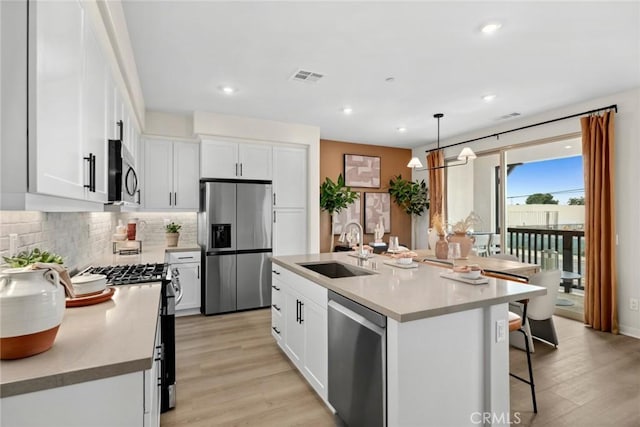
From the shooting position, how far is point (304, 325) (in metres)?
2.48

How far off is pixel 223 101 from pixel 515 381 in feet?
13.5

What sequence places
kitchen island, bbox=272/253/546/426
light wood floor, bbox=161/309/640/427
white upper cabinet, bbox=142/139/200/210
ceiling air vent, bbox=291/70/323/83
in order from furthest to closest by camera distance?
white upper cabinet, bbox=142/139/200/210 → ceiling air vent, bbox=291/70/323/83 → light wood floor, bbox=161/309/640/427 → kitchen island, bbox=272/253/546/426

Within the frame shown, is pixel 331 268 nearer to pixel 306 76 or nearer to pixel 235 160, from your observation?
pixel 306 76

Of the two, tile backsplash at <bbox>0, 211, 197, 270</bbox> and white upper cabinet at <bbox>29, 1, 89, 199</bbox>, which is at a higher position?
white upper cabinet at <bbox>29, 1, 89, 199</bbox>

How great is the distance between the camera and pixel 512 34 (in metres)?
2.48

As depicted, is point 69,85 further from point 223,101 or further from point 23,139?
point 223,101

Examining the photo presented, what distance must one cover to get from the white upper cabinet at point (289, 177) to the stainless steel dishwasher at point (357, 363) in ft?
9.89

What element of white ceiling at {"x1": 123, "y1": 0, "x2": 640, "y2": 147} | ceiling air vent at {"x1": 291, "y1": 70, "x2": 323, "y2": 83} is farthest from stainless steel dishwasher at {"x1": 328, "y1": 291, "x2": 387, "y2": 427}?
ceiling air vent at {"x1": 291, "y1": 70, "x2": 323, "y2": 83}

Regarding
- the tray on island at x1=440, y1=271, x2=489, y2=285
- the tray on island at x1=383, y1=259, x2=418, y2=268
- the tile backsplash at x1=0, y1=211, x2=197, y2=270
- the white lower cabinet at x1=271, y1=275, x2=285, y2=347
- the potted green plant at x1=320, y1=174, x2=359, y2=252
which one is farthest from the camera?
the potted green plant at x1=320, y1=174, x2=359, y2=252

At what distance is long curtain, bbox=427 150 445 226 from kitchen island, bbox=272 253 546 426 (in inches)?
159

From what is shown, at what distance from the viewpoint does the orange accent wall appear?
590 cm

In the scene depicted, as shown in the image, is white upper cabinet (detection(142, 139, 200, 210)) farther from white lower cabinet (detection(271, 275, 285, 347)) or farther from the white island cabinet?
the white island cabinet

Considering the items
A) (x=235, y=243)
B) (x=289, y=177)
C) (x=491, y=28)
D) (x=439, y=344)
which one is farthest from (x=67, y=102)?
(x=289, y=177)

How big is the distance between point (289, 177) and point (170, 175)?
1.70m
